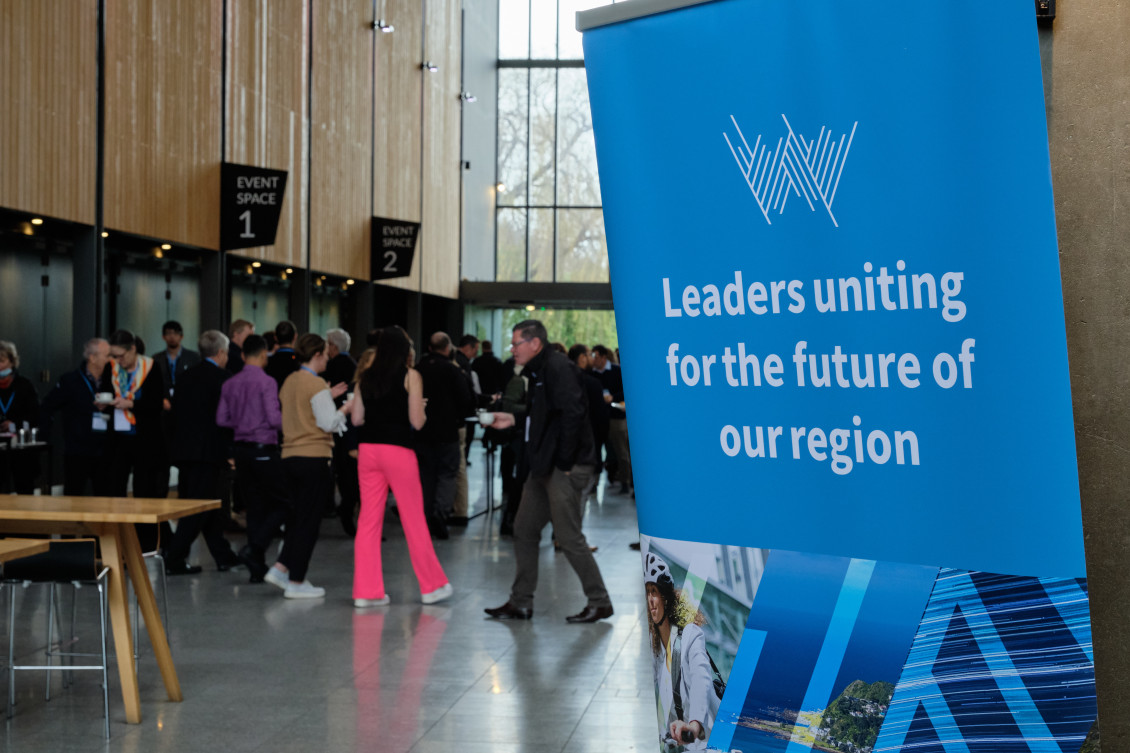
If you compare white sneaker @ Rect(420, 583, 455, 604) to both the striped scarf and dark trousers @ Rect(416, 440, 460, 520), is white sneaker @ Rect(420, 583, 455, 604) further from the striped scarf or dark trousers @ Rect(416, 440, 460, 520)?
the striped scarf

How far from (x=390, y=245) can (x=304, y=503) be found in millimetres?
13002

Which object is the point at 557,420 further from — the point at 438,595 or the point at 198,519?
the point at 198,519

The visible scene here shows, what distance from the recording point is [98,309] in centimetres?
1120

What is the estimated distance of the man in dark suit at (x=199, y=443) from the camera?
27.6 feet

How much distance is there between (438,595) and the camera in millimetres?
7645

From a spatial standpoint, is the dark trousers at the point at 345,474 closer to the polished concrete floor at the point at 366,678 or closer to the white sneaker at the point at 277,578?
the polished concrete floor at the point at 366,678

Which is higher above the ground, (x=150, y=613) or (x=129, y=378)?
(x=129, y=378)

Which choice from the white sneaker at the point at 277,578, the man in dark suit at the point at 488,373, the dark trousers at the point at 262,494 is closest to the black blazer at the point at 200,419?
the dark trousers at the point at 262,494

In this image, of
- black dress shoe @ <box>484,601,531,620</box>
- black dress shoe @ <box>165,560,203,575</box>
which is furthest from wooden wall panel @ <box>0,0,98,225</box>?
black dress shoe @ <box>484,601,531,620</box>

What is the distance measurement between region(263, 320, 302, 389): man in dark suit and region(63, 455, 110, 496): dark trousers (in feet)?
5.86

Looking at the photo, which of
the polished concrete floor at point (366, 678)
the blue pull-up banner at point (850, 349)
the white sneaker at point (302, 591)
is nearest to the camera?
the blue pull-up banner at point (850, 349)

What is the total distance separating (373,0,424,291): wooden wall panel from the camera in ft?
68.8

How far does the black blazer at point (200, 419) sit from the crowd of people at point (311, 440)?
0.4 inches

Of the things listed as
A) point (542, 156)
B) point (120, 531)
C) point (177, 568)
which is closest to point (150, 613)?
point (120, 531)
